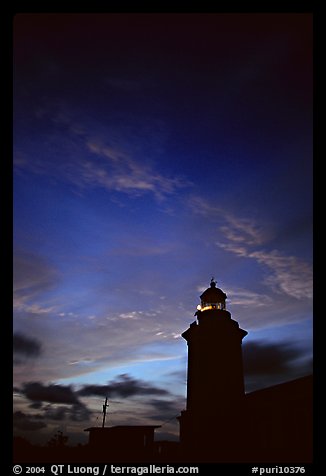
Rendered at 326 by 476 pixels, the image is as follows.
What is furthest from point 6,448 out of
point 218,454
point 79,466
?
point 218,454

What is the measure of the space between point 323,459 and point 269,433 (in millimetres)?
19021

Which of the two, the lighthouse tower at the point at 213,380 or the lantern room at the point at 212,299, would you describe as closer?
the lighthouse tower at the point at 213,380

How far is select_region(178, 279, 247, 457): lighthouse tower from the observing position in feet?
83.9

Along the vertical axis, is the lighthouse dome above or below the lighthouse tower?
above

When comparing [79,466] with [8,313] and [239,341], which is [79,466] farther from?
[239,341]

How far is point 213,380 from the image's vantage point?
27312 mm

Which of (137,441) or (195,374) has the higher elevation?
(195,374)

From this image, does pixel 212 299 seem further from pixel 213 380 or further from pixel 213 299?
pixel 213 380

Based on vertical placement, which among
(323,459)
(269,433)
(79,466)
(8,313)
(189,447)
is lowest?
(189,447)

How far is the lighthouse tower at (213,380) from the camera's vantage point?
25.6 metres

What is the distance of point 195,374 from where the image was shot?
92.5 ft

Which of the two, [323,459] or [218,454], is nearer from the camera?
[323,459]

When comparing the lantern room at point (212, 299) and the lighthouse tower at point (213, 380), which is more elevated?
the lantern room at point (212, 299)

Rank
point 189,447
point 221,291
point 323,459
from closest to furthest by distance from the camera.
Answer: point 323,459
point 189,447
point 221,291
